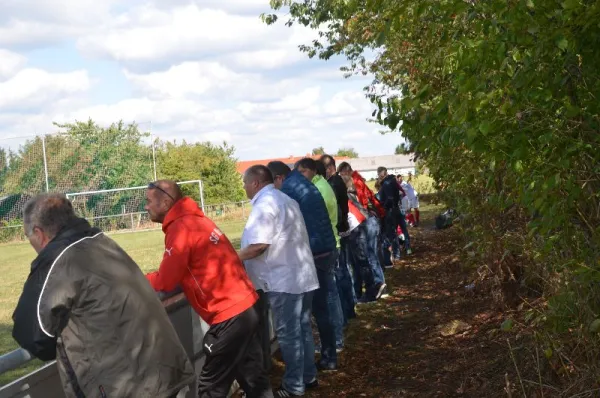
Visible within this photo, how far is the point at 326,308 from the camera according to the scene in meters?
8.15

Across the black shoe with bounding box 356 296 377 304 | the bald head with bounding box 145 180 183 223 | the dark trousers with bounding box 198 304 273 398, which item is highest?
the bald head with bounding box 145 180 183 223

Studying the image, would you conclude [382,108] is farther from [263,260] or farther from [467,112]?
[263,260]

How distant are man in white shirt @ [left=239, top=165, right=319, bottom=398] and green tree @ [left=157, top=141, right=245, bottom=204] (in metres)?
51.7

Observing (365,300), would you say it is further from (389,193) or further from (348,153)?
(348,153)

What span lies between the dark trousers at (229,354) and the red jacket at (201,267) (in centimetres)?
7

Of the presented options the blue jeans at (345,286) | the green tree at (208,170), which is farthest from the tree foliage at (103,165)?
the blue jeans at (345,286)

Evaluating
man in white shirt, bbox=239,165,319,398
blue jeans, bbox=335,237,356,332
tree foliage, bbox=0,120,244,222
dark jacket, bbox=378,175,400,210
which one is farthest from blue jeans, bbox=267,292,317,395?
tree foliage, bbox=0,120,244,222

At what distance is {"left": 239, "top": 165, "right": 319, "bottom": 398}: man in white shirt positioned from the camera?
6637 mm

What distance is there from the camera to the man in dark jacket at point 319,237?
786cm

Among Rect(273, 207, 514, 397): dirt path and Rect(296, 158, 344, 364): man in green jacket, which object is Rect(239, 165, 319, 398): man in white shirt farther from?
Rect(296, 158, 344, 364): man in green jacket

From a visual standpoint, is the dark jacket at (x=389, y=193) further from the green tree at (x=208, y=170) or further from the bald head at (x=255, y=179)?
the green tree at (x=208, y=170)

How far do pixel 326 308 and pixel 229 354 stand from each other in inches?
107

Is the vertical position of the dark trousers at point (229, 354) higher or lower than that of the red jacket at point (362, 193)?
lower

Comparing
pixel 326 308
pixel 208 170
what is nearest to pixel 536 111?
pixel 326 308
